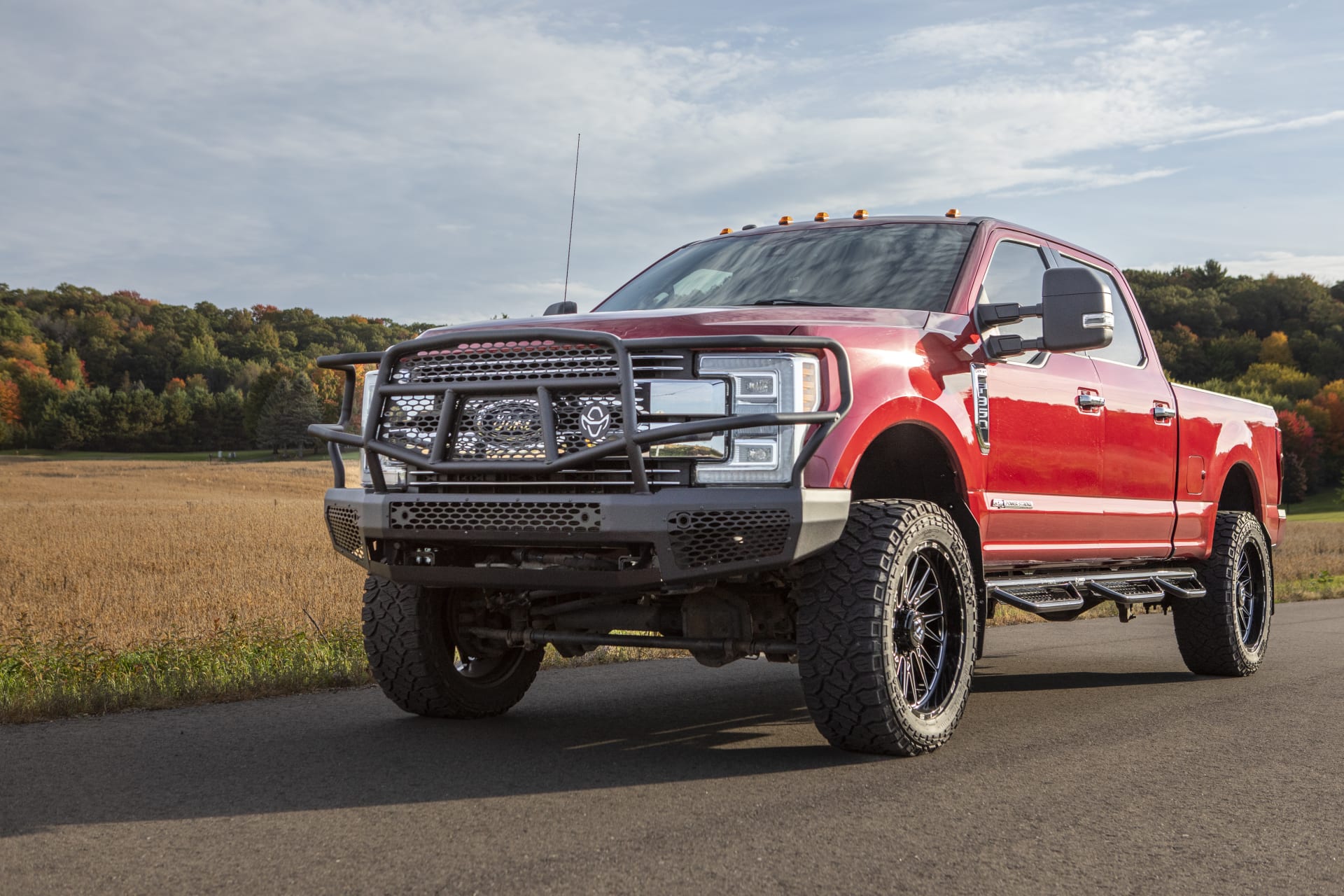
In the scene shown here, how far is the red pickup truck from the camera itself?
4.43 m

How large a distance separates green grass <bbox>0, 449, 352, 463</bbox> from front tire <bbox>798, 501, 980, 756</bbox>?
316ft

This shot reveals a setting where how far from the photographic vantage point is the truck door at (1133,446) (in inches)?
263

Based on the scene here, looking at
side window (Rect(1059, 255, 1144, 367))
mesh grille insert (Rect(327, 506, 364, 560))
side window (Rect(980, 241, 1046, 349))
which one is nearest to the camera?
mesh grille insert (Rect(327, 506, 364, 560))

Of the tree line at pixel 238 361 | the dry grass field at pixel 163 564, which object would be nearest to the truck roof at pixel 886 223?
the dry grass field at pixel 163 564

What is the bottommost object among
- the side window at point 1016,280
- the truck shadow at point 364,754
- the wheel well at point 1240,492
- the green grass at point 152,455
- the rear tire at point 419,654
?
the green grass at point 152,455

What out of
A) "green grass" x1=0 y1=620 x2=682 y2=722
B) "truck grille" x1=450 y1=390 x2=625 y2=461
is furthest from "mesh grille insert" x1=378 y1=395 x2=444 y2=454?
"green grass" x1=0 y1=620 x2=682 y2=722

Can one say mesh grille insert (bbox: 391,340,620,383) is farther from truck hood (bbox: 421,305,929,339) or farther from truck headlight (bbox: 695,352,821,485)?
truck headlight (bbox: 695,352,821,485)

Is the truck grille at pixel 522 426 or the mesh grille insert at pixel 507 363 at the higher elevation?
the mesh grille insert at pixel 507 363

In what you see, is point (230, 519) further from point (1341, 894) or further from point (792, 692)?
point (1341, 894)

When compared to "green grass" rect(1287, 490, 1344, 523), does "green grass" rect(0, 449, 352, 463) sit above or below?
above

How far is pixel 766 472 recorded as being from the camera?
442 centimetres

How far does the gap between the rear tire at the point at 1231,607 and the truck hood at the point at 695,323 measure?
3519 mm

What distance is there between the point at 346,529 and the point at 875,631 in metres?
2.05

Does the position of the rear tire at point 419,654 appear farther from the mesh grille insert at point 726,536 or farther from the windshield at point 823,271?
the windshield at point 823,271
